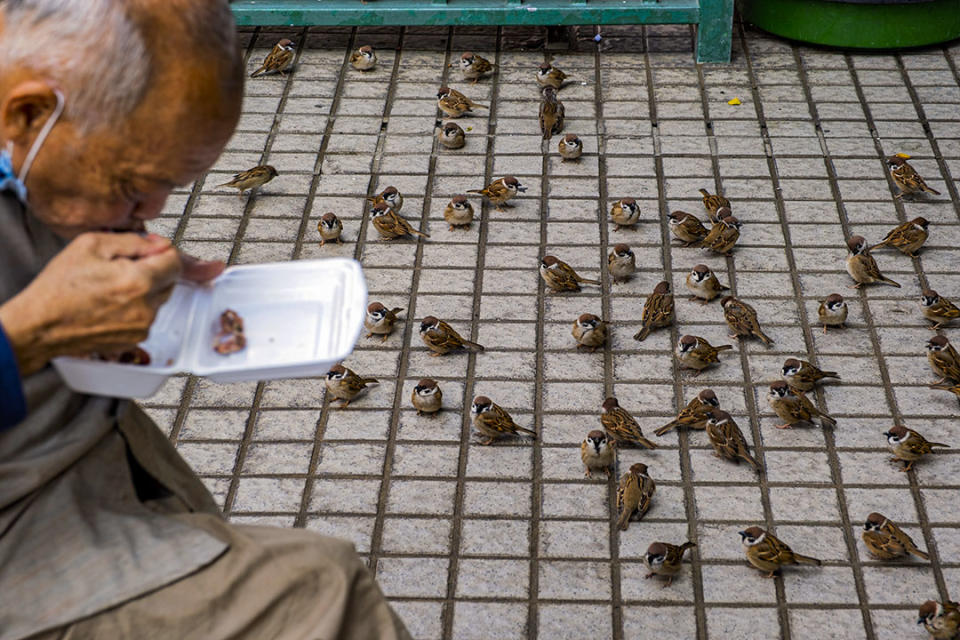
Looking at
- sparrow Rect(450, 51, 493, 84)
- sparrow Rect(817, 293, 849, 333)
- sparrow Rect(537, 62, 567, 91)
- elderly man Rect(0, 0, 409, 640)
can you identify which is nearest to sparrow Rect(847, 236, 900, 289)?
sparrow Rect(817, 293, 849, 333)

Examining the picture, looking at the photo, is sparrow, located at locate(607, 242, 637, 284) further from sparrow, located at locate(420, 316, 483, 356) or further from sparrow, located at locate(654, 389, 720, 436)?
sparrow, located at locate(654, 389, 720, 436)

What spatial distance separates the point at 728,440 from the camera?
4820 mm

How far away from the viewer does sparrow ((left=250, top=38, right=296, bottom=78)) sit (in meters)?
7.82

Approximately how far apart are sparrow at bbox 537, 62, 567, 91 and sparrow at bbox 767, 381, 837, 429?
329 cm

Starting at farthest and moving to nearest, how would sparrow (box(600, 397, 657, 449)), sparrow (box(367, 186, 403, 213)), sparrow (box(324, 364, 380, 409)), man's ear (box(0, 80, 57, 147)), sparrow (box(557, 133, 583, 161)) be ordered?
sparrow (box(557, 133, 583, 161)) < sparrow (box(367, 186, 403, 213)) < sparrow (box(324, 364, 380, 409)) < sparrow (box(600, 397, 657, 449)) < man's ear (box(0, 80, 57, 147))

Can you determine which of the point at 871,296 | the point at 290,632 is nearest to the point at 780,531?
the point at 871,296

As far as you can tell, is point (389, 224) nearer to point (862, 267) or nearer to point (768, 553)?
point (862, 267)

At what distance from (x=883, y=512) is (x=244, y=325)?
10.6 feet

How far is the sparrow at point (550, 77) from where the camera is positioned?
302 inches

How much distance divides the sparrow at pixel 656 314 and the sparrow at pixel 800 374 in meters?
0.65

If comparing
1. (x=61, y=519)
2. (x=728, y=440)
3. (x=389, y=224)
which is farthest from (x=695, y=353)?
(x=61, y=519)

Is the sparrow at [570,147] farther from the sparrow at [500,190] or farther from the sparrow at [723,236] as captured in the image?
the sparrow at [723,236]

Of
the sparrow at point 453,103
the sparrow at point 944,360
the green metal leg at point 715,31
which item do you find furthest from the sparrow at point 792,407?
the green metal leg at point 715,31

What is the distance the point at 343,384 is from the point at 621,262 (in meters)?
1.63
